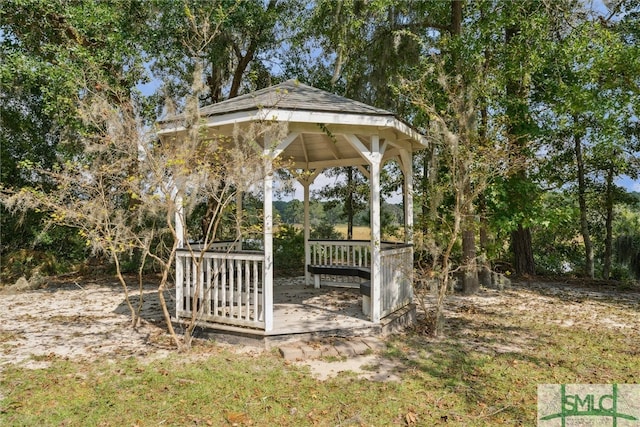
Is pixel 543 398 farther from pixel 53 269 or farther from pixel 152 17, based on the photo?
pixel 53 269

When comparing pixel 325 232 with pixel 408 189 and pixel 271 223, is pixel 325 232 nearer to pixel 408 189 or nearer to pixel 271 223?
pixel 408 189

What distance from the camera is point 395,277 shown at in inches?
227

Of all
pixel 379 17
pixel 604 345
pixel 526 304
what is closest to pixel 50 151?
pixel 379 17

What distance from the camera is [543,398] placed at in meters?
3.42

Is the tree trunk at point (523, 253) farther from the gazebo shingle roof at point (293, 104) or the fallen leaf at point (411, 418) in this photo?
the fallen leaf at point (411, 418)

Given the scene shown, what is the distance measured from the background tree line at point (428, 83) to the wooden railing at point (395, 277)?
49 cm

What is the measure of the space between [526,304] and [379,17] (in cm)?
666

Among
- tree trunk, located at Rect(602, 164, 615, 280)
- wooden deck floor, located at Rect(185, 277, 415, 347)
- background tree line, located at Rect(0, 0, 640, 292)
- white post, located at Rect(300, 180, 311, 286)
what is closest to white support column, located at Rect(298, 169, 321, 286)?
white post, located at Rect(300, 180, 311, 286)

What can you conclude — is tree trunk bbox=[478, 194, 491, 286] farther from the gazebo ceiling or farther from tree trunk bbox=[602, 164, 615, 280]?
tree trunk bbox=[602, 164, 615, 280]

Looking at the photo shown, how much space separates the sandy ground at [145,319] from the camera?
14.7ft

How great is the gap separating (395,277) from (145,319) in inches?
153

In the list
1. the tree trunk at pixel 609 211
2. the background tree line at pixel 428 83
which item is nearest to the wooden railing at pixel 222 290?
the background tree line at pixel 428 83

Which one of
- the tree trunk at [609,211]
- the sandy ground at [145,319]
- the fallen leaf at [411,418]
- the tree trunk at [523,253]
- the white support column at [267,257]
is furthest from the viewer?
the tree trunk at [523,253]
